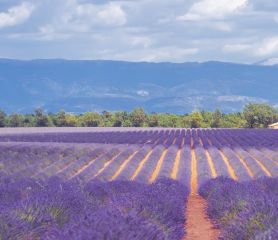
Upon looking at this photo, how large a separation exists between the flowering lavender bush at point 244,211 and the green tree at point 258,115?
72.5 metres

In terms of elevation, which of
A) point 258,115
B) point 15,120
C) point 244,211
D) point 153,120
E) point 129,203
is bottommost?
point 15,120

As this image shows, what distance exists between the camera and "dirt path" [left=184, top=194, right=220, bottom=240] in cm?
1130

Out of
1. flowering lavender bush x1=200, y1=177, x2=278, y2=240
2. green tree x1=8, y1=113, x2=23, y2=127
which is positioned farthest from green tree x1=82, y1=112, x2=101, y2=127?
flowering lavender bush x1=200, y1=177, x2=278, y2=240

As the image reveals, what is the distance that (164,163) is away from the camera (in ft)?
94.9

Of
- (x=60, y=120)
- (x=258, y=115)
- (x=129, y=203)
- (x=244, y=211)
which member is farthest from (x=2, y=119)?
(x=244, y=211)

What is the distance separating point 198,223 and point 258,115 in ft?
258

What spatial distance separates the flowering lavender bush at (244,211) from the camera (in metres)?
8.59

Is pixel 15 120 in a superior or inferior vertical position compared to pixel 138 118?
inferior

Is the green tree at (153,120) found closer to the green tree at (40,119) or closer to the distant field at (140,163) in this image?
the green tree at (40,119)

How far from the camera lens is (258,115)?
89.9 metres

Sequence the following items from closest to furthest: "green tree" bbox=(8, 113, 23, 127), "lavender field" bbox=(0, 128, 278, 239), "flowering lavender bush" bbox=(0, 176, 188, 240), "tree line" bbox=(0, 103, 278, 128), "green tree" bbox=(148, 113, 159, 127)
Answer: "flowering lavender bush" bbox=(0, 176, 188, 240)
"lavender field" bbox=(0, 128, 278, 239)
"tree line" bbox=(0, 103, 278, 128)
"green tree" bbox=(8, 113, 23, 127)
"green tree" bbox=(148, 113, 159, 127)

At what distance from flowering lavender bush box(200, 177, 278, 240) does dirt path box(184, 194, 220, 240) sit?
0.19 m

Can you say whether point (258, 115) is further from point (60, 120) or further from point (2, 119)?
point (2, 119)

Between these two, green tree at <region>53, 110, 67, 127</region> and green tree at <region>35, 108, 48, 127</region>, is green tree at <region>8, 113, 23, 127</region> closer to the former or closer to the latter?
green tree at <region>35, 108, 48, 127</region>
